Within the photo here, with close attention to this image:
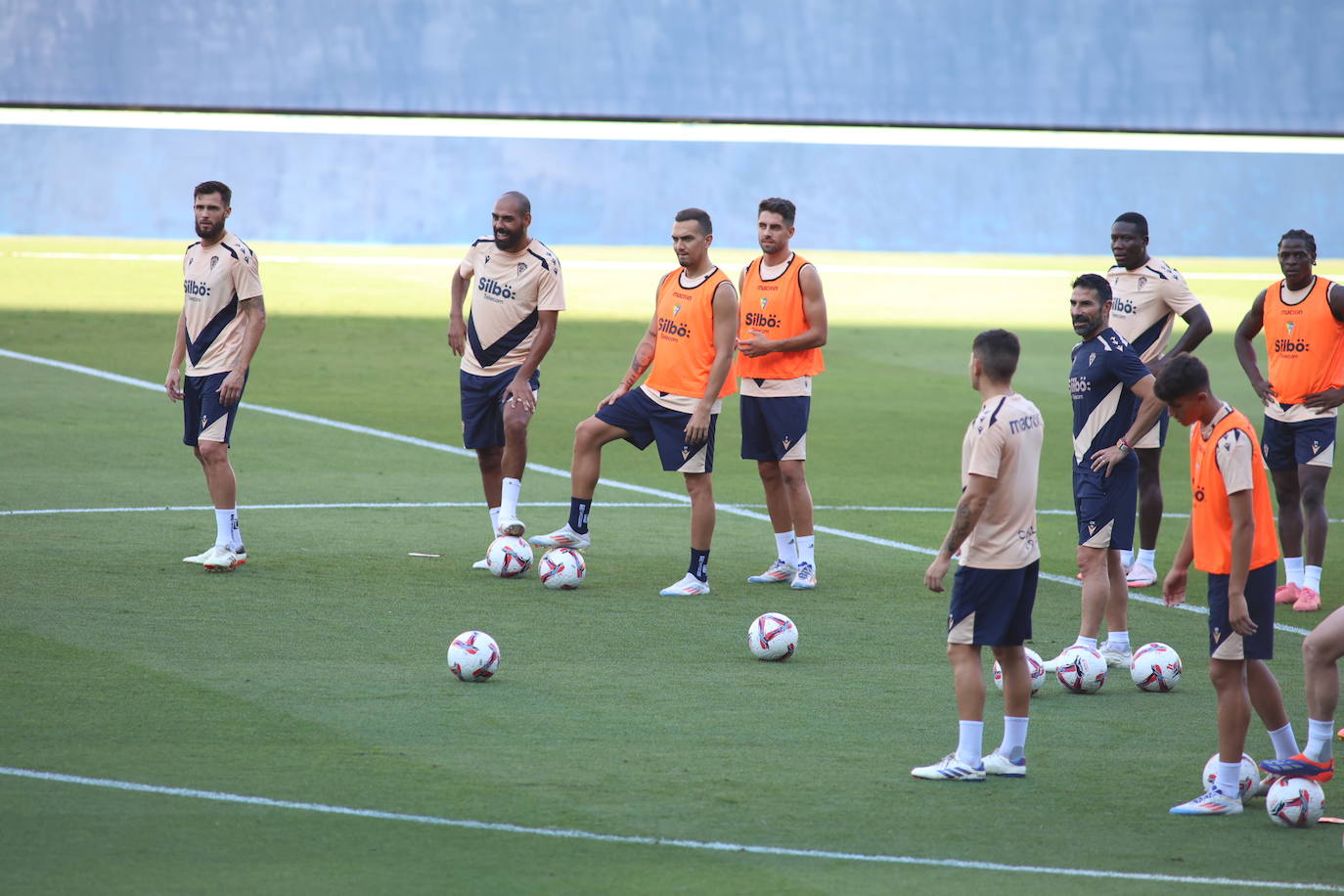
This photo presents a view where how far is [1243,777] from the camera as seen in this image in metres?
6.95

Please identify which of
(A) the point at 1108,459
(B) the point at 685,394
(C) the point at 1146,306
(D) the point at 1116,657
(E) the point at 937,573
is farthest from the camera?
(C) the point at 1146,306

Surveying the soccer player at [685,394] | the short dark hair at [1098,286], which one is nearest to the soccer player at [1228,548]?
the short dark hair at [1098,286]

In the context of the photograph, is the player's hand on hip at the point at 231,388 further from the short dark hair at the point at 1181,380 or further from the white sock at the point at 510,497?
the short dark hair at the point at 1181,380

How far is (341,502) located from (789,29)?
84.8ft

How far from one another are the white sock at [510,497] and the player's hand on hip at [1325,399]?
5171 mm

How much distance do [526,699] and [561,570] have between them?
2.64 m

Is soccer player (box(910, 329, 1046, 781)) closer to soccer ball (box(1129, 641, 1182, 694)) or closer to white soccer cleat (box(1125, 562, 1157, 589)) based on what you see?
soccer ball (box(1129, 641, 1182, 694))

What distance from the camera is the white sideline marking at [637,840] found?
603cm

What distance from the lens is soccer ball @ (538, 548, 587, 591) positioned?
429 inches

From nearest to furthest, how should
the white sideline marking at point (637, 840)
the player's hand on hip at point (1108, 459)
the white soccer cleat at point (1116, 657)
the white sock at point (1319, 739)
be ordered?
the white sideline marking at point (637, 840)
the white sock at point (1319, 739)
the player's hand on hip at point (1108, 459)
the white soccer cleat at point (1116, 657)

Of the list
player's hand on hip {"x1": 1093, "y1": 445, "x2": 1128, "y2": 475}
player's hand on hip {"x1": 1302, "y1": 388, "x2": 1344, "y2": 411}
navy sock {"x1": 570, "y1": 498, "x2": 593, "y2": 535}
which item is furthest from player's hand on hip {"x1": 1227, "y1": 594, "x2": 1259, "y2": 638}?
navy sock {"x1": 570, "y1": 498, "x2": 593, "y2": 535}

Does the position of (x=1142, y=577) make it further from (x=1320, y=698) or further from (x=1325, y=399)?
(x=1320, y=698)

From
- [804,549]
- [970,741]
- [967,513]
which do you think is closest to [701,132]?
[804,549]

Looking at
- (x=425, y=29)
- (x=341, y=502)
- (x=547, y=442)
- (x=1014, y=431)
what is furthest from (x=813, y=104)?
(x=1014, y=431)
